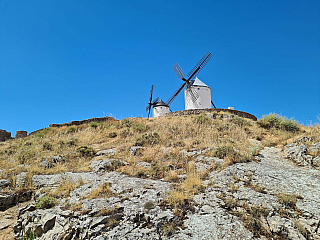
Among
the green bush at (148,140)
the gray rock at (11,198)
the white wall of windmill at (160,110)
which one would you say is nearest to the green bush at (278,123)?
the green bush at (148,140)

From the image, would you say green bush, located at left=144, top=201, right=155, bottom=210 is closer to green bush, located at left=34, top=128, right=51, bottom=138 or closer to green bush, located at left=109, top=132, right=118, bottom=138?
green bush, located at left=109, top=132, right=118, bottom=138

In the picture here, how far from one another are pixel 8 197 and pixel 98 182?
2.93 metres

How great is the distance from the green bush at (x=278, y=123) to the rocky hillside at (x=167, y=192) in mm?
2972

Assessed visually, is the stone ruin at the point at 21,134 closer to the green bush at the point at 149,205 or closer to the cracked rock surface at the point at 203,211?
the cracked rock surface at the point at 203,211

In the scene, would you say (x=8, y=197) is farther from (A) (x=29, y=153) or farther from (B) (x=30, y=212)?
(A) (x=29, y=153)

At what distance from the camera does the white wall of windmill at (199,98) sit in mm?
27797

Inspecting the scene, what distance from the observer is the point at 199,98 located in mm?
27875

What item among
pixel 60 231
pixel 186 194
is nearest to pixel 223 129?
pixel 186 194

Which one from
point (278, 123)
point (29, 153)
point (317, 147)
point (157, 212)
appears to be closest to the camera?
point (157, 212)

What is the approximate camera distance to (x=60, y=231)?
4.81m

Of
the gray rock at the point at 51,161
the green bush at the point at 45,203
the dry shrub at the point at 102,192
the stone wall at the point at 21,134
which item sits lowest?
the green bush at the point at 45,203

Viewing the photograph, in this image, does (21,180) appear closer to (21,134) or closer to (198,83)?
(21,134)

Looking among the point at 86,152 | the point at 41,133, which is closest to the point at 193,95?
the point at 41,133

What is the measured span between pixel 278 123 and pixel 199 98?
14.9m
